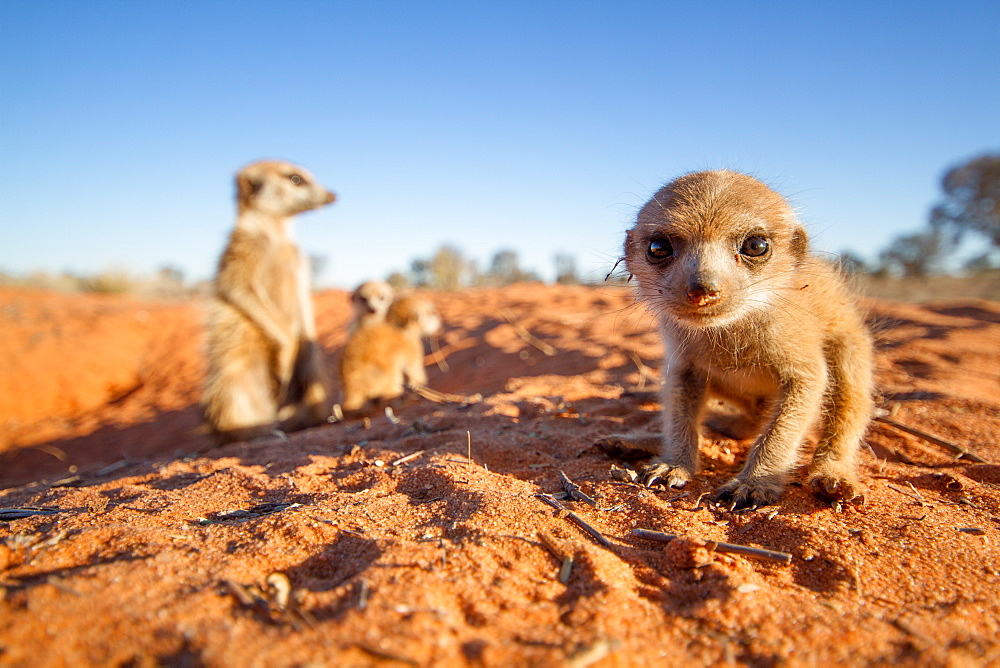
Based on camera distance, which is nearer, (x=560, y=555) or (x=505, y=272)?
(x=560, y=555)

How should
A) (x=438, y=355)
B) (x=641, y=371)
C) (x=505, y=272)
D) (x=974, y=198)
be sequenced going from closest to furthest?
(x=641, y=371)
(x=438, y=355)
(x=974, y=198)
(x=505, y=272)

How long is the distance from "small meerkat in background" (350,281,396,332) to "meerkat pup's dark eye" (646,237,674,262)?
4682 mm

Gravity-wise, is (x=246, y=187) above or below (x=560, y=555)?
above

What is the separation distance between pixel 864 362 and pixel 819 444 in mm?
467

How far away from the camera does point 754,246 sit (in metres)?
2.31

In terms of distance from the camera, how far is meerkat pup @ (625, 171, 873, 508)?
220 centimetres

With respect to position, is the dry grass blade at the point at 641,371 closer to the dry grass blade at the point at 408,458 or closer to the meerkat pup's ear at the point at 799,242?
the meerkat pup's ear at the point at 799,242

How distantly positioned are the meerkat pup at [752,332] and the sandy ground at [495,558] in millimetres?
181

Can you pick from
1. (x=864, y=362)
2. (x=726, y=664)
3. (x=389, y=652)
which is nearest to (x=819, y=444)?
(x=864, y=362)

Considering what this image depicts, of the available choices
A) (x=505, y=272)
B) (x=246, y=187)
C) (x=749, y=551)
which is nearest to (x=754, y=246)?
(x=749, y=551)

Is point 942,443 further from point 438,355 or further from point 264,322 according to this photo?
point 438,355

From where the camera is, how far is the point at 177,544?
5.24 ft

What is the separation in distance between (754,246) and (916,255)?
24671 millimetres

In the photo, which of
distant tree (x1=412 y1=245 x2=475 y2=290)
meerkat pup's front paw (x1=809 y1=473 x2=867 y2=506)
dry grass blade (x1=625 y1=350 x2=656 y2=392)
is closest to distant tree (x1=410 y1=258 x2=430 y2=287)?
distant tree (x1=412 y1=245 x2=475 y2=290)
